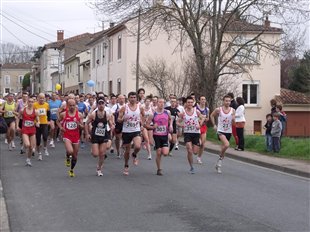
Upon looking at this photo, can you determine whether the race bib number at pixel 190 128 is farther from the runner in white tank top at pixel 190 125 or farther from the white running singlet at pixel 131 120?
the white running singlet at pixel 131 120

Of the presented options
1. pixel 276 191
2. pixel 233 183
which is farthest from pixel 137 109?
pixel 276 191

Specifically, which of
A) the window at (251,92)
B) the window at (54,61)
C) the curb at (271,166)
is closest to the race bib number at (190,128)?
the curb at (271,166)

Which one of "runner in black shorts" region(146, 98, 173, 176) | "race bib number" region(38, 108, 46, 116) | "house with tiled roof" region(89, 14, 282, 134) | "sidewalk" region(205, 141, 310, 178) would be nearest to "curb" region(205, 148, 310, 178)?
"sidewalk" region(205, 141, 310, 178)

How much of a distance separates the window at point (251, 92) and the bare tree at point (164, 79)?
678 cm

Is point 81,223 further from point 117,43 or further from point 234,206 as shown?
point 117,43

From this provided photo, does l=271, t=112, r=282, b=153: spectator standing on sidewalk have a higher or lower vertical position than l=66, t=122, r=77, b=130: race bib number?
lower

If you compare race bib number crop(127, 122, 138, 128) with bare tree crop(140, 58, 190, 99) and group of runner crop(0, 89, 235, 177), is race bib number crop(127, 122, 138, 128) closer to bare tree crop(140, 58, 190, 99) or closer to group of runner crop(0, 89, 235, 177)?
group of runner crop(0, 89, 235, 177)

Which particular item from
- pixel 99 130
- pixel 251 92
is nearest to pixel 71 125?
pixel 99 130

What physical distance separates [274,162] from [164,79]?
1986 cm

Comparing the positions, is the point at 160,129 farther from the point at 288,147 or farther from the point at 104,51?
the point at 104,51

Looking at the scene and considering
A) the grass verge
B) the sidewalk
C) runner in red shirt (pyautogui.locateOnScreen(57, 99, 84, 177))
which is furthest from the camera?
the grass verge

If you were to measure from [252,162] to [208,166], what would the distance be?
6.77 ft

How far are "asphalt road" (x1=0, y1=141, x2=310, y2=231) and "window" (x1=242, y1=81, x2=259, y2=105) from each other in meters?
28.2

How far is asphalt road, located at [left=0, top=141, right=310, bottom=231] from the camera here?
327 inches
